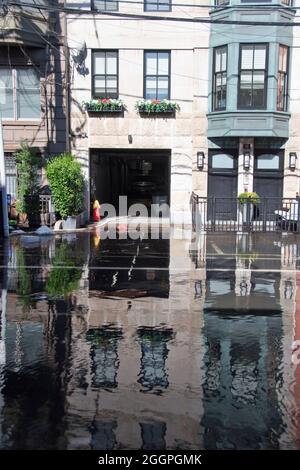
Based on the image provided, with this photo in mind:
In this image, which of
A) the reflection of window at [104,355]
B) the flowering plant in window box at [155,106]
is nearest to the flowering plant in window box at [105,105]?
the flowering plant in window box at [155,106]

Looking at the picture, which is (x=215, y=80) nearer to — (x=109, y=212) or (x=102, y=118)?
(x=102, y=118)

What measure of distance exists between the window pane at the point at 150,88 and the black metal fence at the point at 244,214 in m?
4.00

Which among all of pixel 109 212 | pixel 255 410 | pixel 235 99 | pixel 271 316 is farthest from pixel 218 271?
pixel 109 212

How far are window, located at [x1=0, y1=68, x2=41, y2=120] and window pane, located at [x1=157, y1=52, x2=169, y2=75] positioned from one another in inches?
174

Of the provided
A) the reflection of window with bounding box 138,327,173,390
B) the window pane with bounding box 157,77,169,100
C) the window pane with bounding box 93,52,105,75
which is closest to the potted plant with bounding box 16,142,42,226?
the window pane with bounding box 93,52,105,75

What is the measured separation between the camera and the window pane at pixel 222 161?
19141 mm

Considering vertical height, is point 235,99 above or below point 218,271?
above

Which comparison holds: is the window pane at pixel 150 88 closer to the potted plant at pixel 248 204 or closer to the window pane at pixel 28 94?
the window pane at pixel 28 94

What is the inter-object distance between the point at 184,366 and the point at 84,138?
15.3 metres

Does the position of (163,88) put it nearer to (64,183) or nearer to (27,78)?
(27,78)

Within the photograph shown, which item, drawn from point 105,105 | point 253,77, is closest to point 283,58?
point 253,77

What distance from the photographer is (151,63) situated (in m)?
19.0

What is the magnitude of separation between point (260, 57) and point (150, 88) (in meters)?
4.04

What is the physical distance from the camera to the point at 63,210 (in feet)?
55.2
